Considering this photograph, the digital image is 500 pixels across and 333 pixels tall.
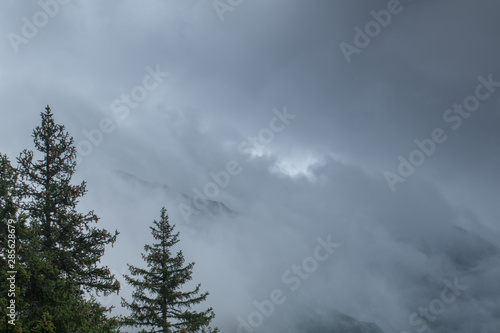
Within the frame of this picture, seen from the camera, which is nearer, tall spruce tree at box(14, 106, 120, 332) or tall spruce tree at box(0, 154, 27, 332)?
tall spruce tree at box(0, 154, 27, 332)

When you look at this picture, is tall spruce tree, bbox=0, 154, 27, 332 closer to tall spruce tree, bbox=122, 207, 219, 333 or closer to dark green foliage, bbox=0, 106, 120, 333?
dark green foliage, bbox=0, 106, 120, 333

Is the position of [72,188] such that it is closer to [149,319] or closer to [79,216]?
[79,216]

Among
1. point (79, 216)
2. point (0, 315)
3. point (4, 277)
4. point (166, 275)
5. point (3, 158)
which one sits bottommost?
point (0, 315)

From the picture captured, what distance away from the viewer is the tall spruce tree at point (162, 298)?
18.6m

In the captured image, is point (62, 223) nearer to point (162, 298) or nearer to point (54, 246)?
point (54, 246)

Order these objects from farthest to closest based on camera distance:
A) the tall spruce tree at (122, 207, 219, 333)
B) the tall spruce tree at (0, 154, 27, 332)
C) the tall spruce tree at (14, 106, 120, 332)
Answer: the tall spruce tree at (122, 207, 219, 333)
the tall spruce tree at (14, 106, 120, 332)
the tall spruce tree at (0, 154, 27, 332)

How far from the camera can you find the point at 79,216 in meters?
15.6

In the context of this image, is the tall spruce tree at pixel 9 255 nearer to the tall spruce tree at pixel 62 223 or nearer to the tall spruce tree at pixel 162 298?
the tall spruce tree at pixel 62 223

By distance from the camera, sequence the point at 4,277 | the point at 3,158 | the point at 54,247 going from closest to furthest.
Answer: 1. the point at 4,277
2. the point at 3,158
3. the point at 54,247

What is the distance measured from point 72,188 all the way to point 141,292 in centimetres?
672

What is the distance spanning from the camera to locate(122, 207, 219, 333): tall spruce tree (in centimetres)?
1864

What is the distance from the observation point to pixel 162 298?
61.9 ft

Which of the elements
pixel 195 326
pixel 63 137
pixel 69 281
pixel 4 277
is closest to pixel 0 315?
pixel 4 277

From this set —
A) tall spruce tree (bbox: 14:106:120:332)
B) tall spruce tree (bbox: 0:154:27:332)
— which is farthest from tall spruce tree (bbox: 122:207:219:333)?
tall spruce tree (bbox: 0:154:27:332)
